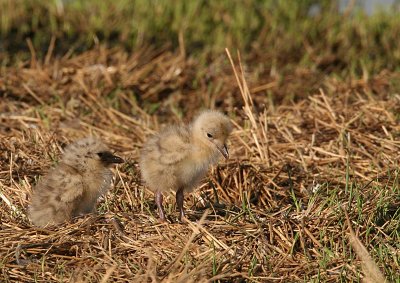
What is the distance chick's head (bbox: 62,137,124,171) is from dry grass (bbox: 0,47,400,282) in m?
0.30

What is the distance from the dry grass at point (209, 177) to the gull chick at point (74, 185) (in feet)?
0.36

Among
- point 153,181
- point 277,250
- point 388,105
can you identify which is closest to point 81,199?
point 153,181

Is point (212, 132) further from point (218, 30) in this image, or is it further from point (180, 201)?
point (218, 30)

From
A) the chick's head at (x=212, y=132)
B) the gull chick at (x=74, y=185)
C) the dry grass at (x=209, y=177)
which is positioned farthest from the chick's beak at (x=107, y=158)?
the chick's head at (x=212, y=132)

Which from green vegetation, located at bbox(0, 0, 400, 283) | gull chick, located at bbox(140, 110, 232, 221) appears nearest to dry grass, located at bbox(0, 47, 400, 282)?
green vegetation, located at bbox(0, 0, 400, 283)

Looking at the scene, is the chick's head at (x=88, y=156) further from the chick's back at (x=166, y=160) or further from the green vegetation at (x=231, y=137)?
the green vegetation at (x=231, y=137)

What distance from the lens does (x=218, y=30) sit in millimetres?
10258

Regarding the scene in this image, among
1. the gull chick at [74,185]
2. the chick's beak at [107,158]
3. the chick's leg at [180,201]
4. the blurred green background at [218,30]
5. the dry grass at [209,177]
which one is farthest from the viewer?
the blurred green background at [218,30]

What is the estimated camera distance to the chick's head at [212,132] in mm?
5316

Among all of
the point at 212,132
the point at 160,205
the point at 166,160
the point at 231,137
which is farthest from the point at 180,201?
the point at 231,137

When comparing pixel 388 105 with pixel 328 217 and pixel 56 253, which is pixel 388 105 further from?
pixel 56 253

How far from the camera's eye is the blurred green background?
31.5 feet

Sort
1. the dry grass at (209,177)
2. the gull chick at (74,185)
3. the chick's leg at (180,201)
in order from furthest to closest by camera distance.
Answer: the chick's leg at (180,201)
the gull chick at (74,185)
the dry grass at (209,177)

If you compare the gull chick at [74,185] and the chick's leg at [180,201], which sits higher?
the gull chick at [74,185]
